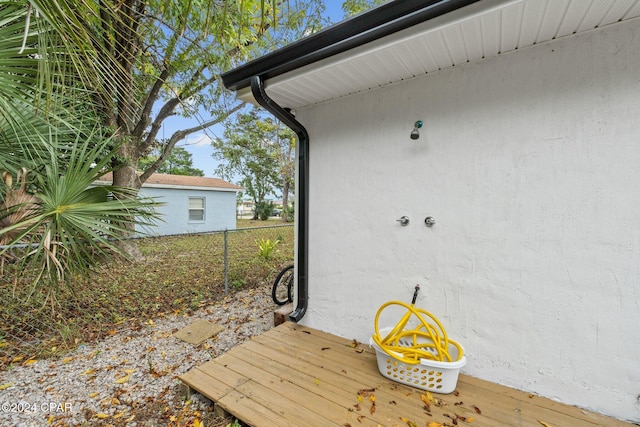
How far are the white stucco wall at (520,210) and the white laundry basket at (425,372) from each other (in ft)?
1.13

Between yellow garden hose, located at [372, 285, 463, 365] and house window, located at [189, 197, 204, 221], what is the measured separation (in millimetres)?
12348

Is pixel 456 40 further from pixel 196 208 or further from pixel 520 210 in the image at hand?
pixel 196 208

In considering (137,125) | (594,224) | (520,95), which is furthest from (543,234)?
(137,125)

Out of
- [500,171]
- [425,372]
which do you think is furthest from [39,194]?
[500,171]

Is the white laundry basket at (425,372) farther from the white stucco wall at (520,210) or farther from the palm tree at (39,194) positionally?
the palm tree at (39,194)

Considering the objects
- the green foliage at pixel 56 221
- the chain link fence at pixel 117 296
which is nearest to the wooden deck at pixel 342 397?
the green foliage at pixel 56 221

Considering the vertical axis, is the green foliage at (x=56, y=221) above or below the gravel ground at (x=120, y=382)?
above

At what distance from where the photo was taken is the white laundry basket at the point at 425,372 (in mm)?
1882

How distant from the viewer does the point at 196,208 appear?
1288 centimetres

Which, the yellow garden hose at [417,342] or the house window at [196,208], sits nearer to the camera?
the yellow garden hose at [417,342]

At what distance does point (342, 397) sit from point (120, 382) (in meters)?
1.98

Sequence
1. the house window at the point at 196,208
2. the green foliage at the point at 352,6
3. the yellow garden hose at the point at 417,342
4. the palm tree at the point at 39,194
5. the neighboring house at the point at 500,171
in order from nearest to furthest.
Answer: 1. the neighboring house at the point at 500,171
2. the palm tree at the point at 39,194
3. the yellow garden hose at the point at 417,342
4. the green foliage at the point at 352,6
5. the house window at the point at 196,208

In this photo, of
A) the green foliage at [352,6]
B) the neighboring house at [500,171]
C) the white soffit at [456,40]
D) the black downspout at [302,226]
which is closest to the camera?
the white soffit at [456,40]

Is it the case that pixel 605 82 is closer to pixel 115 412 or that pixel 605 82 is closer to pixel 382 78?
pixel 382 78
